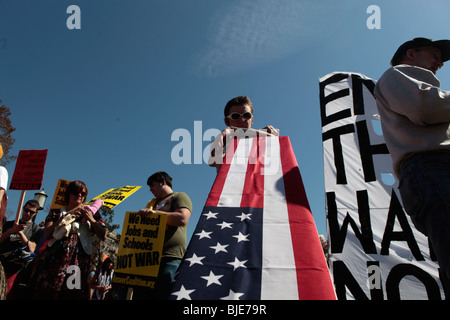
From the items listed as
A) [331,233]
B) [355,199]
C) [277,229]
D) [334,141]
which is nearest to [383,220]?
[355,199]

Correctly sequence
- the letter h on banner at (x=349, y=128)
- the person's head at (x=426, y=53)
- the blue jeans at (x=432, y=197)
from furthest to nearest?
the letter h on banner at (x=349, y=128), the person's head at (x=426, y=53), the blue jeans at (x=432, y=197)

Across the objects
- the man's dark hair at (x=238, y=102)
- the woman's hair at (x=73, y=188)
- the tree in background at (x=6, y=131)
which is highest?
the tree in background at (x=6, y=131)

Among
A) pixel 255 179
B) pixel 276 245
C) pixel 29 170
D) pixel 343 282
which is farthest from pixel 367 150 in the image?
pixel 29 170

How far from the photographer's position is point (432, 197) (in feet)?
3.93

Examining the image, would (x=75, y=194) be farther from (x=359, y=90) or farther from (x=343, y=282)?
(x=359, y=90)

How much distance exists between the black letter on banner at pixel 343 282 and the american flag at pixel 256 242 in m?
1.13

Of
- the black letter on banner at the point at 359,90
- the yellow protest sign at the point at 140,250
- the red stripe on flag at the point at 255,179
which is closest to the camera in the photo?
the red stripe on flag at the point at 255,179

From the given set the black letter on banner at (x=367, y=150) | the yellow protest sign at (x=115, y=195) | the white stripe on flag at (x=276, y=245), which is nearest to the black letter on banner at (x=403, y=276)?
the black letter on banner at (x=367, y=150)

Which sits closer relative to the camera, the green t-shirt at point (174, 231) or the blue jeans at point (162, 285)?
the blue jeans at point (162, 285)

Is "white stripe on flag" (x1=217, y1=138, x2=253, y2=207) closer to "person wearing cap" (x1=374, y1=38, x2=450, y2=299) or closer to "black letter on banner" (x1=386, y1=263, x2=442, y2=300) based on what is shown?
"person wearing cap" (x1=374, y1=38, x2=450, y2=299)

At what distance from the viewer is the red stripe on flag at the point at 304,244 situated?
4.62 ft

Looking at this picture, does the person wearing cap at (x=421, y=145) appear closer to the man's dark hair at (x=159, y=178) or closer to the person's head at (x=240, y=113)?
the person's head at (x=240, y=113)

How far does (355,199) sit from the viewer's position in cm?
296
